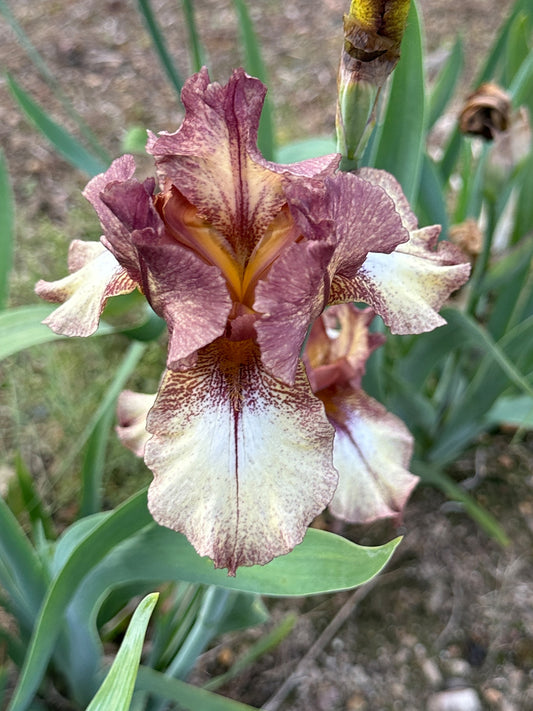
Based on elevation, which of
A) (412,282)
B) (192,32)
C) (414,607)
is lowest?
(414,607)

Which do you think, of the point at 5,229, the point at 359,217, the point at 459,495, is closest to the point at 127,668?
the point at 359,217

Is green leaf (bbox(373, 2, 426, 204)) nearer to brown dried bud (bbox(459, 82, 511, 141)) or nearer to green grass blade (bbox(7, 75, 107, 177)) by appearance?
brown dried bud (bbox(459, 82, 511, 141))

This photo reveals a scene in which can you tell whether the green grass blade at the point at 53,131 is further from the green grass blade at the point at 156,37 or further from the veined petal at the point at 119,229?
the veined petal at the point at 119,229

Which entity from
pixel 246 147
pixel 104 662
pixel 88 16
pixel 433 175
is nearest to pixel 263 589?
pixel 246 147

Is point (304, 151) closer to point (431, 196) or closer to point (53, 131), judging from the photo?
point (431, 196)

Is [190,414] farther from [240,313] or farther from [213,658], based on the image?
[213,658]

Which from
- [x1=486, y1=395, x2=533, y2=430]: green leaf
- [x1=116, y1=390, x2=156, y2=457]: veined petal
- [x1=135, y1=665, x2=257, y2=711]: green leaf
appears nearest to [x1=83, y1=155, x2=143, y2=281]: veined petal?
[x1=116, y1=390, x2=156, y2=457]: veined petal
